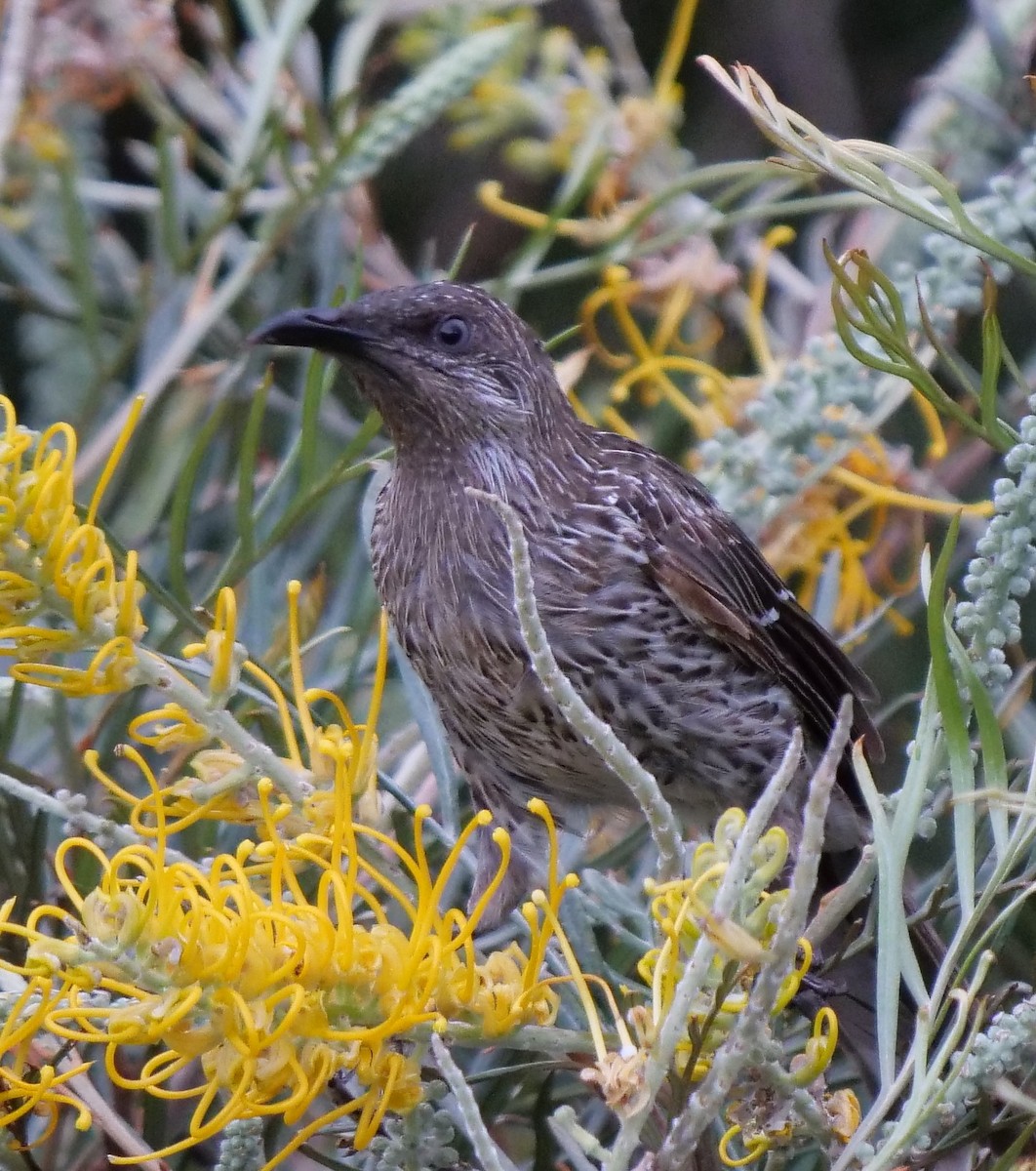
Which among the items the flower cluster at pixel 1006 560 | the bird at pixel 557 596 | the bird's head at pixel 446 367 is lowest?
the bird at pixel 557 596

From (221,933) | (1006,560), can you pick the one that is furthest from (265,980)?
(1006,560)

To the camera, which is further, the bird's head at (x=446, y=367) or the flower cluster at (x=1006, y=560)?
the bird's head at (x=446, y=367)

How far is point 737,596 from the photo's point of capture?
3082mm

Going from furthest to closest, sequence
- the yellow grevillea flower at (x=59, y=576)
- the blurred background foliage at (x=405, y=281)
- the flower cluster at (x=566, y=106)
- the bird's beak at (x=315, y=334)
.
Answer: the flower cluster at (x=566, y=106)
the bird's beak at (x=315, y=334)
the blurred background foliage at (x=405, y=281)
the yellow grevillea flower at (x=59, y=576)

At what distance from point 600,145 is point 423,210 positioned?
2.50 metres

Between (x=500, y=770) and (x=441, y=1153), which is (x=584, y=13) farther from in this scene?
(x=441, y=1153)

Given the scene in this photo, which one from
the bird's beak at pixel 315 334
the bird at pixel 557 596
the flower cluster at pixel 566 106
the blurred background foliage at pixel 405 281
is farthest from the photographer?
the flower cluster at pixel 566 106

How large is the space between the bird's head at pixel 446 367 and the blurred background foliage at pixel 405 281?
0.10 meters

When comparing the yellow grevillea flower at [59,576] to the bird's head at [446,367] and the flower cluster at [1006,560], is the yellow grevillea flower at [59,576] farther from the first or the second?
the bird's head at [446,367]

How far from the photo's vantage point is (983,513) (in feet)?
9.39

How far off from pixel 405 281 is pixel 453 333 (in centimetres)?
86

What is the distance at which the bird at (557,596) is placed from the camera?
9.21 feet

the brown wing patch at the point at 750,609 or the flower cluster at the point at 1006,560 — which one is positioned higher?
the flower cluster at the point at 1006,560

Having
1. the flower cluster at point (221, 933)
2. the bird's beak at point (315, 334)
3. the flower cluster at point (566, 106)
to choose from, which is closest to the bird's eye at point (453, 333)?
the bird's beak at point (315, 334)
